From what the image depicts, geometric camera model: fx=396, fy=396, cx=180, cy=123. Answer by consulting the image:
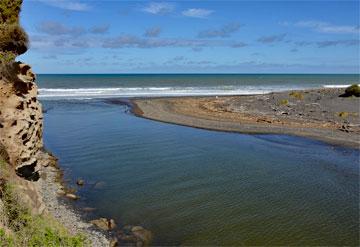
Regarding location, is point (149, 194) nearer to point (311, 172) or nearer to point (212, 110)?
point (311, 172)

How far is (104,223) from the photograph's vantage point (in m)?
12.4

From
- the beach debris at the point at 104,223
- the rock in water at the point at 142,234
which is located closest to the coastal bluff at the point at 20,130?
the beach debris at the point at 104,223

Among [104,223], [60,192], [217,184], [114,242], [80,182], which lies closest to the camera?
[114,242]

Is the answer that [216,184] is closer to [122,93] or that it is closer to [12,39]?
[12,39]

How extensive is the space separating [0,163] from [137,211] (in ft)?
19.2

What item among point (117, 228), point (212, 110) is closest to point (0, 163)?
point (117, 228)

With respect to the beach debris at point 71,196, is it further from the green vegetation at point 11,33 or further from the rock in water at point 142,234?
the green vegetation at point 11,33

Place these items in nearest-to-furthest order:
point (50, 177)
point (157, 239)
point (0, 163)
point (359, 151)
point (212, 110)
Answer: point (0, 163)
point (157, 239)
point (50, 177)
point (359, 151)
point (212, 110)

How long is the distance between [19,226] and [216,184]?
986cm

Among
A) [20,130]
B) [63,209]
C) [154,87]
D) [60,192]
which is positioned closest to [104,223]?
[63,209]

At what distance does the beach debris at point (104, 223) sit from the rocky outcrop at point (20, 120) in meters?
2.60

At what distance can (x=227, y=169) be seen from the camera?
62.4 ft

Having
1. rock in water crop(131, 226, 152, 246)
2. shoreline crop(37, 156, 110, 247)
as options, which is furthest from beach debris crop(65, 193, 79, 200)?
rock in water crop(131, 226, 152, 246)

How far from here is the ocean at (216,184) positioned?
12.4m
